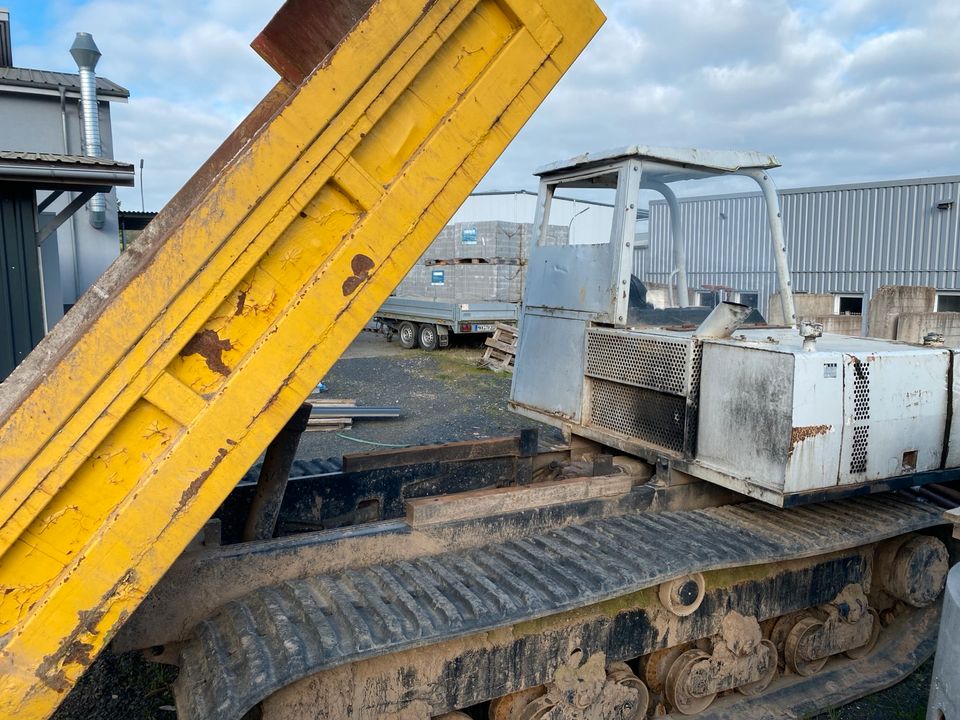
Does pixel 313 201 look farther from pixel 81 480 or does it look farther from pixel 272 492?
pixel 272 492

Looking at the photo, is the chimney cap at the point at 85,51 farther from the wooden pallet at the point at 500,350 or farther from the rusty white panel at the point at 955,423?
the rusty white panel at the point at 955,423

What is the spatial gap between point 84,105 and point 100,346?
1290cm

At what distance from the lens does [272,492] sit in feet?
10.3

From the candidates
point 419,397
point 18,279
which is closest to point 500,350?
Result: point 419,397

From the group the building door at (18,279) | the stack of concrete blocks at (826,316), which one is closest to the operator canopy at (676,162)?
the stack of concrete blocks at (826,316)

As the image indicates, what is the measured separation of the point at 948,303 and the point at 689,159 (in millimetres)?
16130

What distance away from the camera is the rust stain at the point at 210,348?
6.63 ft

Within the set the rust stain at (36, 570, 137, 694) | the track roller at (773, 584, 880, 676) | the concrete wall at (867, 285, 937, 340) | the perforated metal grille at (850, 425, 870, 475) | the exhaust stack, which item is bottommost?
the track roller at (773, 584, 880, 676)

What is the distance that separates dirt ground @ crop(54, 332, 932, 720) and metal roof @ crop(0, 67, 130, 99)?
6785mm

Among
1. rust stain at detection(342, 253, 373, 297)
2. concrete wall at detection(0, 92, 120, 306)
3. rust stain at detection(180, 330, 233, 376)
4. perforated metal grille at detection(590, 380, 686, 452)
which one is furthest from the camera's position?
concrete wall at detection(0, 92, 120, 306)

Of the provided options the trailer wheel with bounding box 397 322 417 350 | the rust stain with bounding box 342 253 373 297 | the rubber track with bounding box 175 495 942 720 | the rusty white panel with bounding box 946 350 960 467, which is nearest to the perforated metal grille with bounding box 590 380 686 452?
the rubber track with bounding box 175 495 942 720

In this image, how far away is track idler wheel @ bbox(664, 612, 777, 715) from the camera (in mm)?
3496

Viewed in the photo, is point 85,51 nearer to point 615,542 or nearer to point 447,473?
point 447,473

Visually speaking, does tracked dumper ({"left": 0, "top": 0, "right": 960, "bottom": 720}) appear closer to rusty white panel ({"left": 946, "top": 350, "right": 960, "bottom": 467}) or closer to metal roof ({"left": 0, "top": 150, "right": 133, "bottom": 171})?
rusty white panel ({"left": 946, "top": 350, "right": 960, "bottom": 467})
